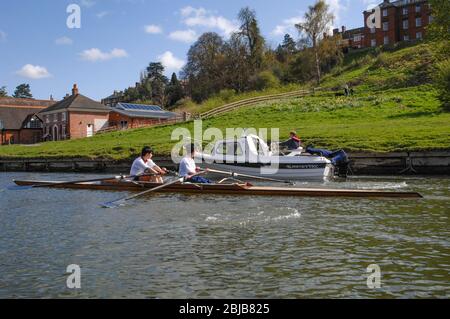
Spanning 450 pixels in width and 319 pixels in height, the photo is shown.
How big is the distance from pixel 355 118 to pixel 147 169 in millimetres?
27021

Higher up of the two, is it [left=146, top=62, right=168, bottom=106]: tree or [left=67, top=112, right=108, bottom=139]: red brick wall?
[left=146, top=62, right=168, bottom=106]: tree

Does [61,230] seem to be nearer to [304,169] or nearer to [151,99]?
[304,169]

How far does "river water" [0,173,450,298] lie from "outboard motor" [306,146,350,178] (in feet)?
20.6

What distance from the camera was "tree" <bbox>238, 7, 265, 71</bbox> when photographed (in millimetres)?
81562

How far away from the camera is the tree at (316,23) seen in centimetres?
6975

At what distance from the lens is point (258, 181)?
23.5 meters

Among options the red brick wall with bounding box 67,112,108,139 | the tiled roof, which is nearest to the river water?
the red brick wall with bounding box 67,112,108,139

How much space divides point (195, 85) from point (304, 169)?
68.6 m

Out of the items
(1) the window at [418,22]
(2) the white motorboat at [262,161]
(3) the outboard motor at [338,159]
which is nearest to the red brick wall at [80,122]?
(2) the white motorboat at [262,161]

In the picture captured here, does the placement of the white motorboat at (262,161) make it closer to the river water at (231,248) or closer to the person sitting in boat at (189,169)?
the person sitting in boat at (189,169)

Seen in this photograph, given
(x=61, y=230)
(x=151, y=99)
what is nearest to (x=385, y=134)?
(x=61, y=230)

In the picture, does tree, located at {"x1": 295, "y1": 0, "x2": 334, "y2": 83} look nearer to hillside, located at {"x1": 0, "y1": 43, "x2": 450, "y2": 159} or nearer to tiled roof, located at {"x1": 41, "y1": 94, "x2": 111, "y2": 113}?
hillside, located at {"x1": 0, "y1": 43, "x2": 450, "y2": 159}

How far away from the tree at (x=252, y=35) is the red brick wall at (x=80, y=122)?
28.1 metres
